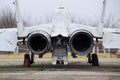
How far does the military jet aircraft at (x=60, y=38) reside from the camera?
74.8ft

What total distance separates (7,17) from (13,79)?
71.5 metres

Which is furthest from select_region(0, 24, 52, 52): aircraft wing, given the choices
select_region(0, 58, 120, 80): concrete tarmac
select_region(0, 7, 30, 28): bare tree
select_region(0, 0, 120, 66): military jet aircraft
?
select_region(0, 7, 30, 28): bare tree

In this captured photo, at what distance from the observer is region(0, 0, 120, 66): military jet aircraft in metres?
22.8

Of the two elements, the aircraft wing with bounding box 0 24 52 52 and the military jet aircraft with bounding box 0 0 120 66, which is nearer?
the military jet aircraft with bounding box 0 0 120 66

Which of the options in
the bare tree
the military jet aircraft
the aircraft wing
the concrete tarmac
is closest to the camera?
the concrete tarmac

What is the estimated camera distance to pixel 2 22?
8512cm

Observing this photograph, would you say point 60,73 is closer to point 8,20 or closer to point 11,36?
point 11,36

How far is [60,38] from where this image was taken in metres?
23.0

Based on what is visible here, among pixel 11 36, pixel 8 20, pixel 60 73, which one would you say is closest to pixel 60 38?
pixel 11 36

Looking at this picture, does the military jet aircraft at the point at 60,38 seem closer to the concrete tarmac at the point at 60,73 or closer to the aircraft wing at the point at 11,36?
the aircraft wing at the point at 11,36

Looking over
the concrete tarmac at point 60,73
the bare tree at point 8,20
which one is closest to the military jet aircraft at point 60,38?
the concrete tarmac at point 60,73

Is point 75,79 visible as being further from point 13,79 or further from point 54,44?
point 54,44

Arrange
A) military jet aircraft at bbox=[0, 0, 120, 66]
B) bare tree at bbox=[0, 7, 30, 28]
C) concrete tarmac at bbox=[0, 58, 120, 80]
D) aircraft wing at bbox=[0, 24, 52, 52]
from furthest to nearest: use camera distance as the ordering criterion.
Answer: bare tree at bbox=[0, 7, 30, 28], aircraft wing at bbox=[0, 24, 52, 52], military jet aircraft at bbox=[0, 0, 120, 66], concrete tarmac at bbox=[0, 58, 120, 80]

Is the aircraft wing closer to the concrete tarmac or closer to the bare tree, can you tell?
the concrete tarmac
